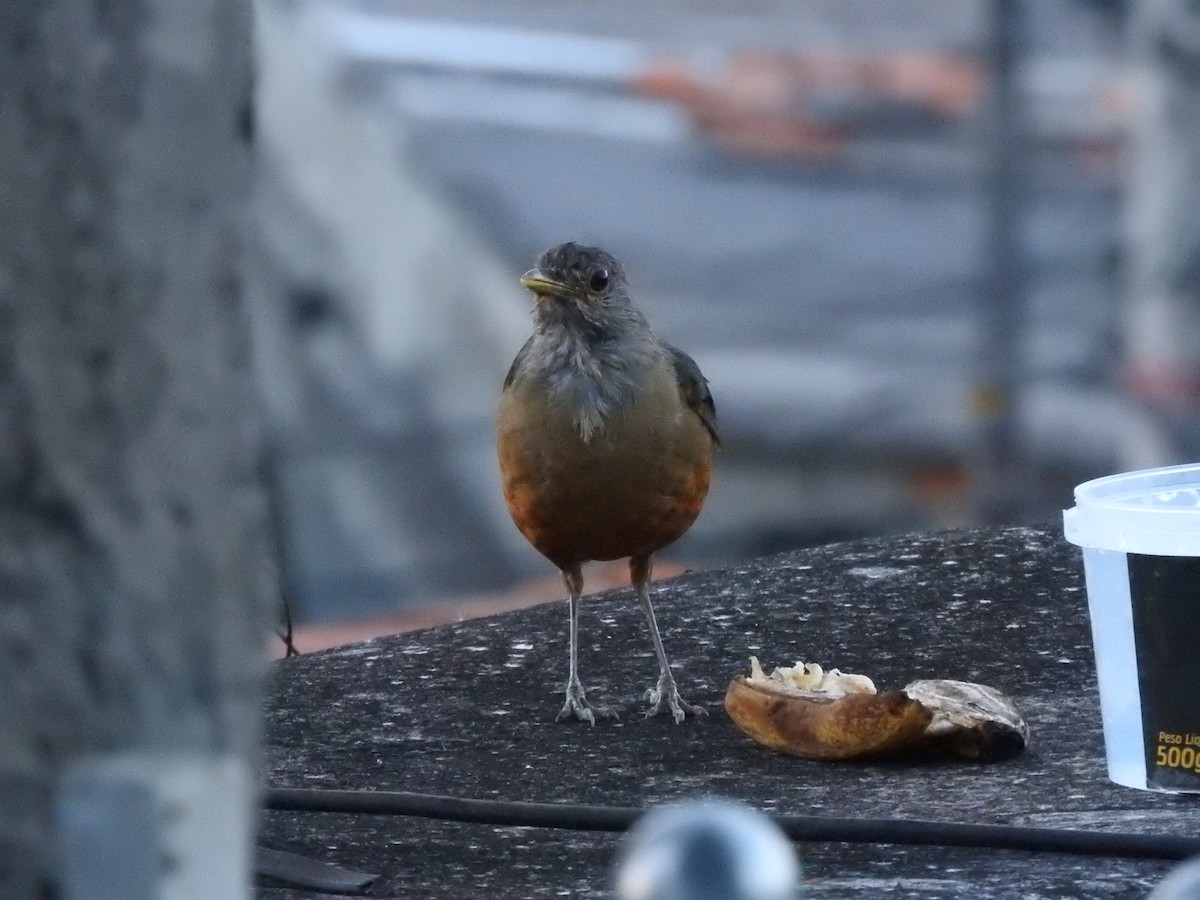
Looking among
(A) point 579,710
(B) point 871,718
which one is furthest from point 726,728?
(B) point 871,718

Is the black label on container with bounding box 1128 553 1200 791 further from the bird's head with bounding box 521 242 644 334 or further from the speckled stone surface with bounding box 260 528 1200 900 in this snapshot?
the bird's head with bounding box 521 242 644 334

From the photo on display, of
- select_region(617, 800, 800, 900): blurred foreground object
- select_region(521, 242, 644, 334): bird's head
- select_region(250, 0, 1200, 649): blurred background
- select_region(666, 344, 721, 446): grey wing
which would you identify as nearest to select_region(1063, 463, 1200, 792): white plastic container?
select_region(666, 344, 721, 446): grey wing

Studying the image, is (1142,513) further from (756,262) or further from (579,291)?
(756,262)

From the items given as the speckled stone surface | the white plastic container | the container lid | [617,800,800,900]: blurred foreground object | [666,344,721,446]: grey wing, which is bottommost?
the speckled stone surface

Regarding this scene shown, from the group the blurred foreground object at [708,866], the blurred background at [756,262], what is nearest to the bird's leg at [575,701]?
the blurred foreground object at [708,866]

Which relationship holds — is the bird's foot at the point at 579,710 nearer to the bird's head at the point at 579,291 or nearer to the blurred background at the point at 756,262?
the bird's head at the point at 579,291

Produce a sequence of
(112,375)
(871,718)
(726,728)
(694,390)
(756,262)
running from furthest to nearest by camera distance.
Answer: (756,262) → (694,390) → (726,728) → (871,718) → (112,375)
